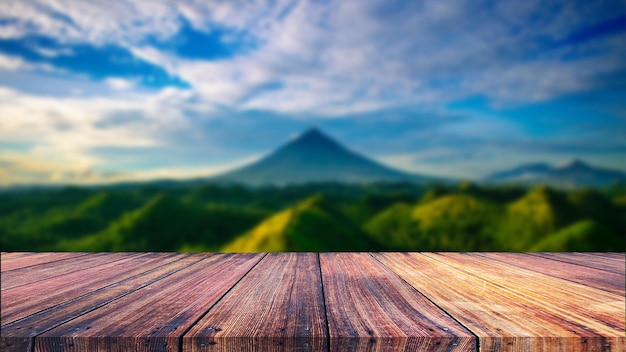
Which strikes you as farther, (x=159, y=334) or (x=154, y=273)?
(x=154, y=273)

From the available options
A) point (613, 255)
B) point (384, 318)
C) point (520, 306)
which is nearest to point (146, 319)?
point (384, 318)

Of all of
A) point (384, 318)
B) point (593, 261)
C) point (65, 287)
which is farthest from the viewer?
point (593, 261)

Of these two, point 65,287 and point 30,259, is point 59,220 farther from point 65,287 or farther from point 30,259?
point 65,287

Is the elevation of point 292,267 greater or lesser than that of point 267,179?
lesser

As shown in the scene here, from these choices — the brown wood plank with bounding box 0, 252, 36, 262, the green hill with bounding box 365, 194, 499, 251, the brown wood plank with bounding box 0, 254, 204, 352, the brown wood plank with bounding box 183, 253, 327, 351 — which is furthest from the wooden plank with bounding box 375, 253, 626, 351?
the green hill with bounding box 365, 194, 499, 251

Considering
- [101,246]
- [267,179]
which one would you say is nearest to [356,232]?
[101,246]

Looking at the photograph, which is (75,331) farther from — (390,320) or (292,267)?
(292,267)
